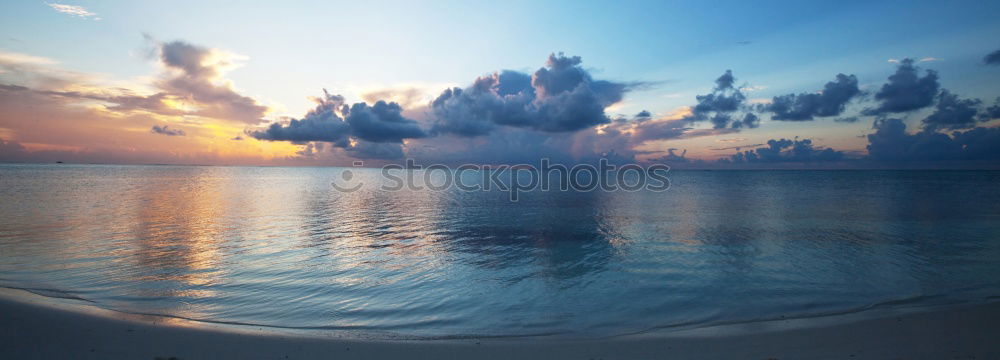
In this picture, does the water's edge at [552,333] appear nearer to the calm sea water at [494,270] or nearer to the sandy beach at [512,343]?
the sandy beach at [512,343]

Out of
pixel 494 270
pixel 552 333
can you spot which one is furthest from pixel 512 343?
pixel 494 270

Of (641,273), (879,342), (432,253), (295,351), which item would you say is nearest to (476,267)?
(432,253)

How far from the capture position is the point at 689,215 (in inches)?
1850

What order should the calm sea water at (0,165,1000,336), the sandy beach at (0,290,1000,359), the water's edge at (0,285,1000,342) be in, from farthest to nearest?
the calm sea water at (0,165,1000,336), the water's edge at (0,285,1000,342), the sandy beach at (0,290,1000,359)

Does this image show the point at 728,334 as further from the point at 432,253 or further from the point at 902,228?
the point at 902,228

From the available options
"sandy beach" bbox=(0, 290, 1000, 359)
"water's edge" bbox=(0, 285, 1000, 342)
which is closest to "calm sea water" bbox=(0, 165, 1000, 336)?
"water's edge" bbox=(0, 285, 1000, 342)

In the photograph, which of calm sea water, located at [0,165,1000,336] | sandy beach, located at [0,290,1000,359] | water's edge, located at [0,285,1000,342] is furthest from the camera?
calm sea water, located at [0,165,1000,336]

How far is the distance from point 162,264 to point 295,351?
15979 mm

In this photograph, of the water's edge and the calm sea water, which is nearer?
the water's edge

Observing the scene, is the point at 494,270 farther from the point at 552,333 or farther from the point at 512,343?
the point at 512,343

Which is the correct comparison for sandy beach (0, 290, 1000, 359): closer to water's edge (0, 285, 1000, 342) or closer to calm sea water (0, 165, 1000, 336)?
water's edge (0, 285, 1000, 342)

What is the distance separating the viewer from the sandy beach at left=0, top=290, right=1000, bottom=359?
9719 mm

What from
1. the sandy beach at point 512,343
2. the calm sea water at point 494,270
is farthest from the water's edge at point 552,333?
the calm sea water at point 494,270

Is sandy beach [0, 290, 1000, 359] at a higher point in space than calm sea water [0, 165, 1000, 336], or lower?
higher
